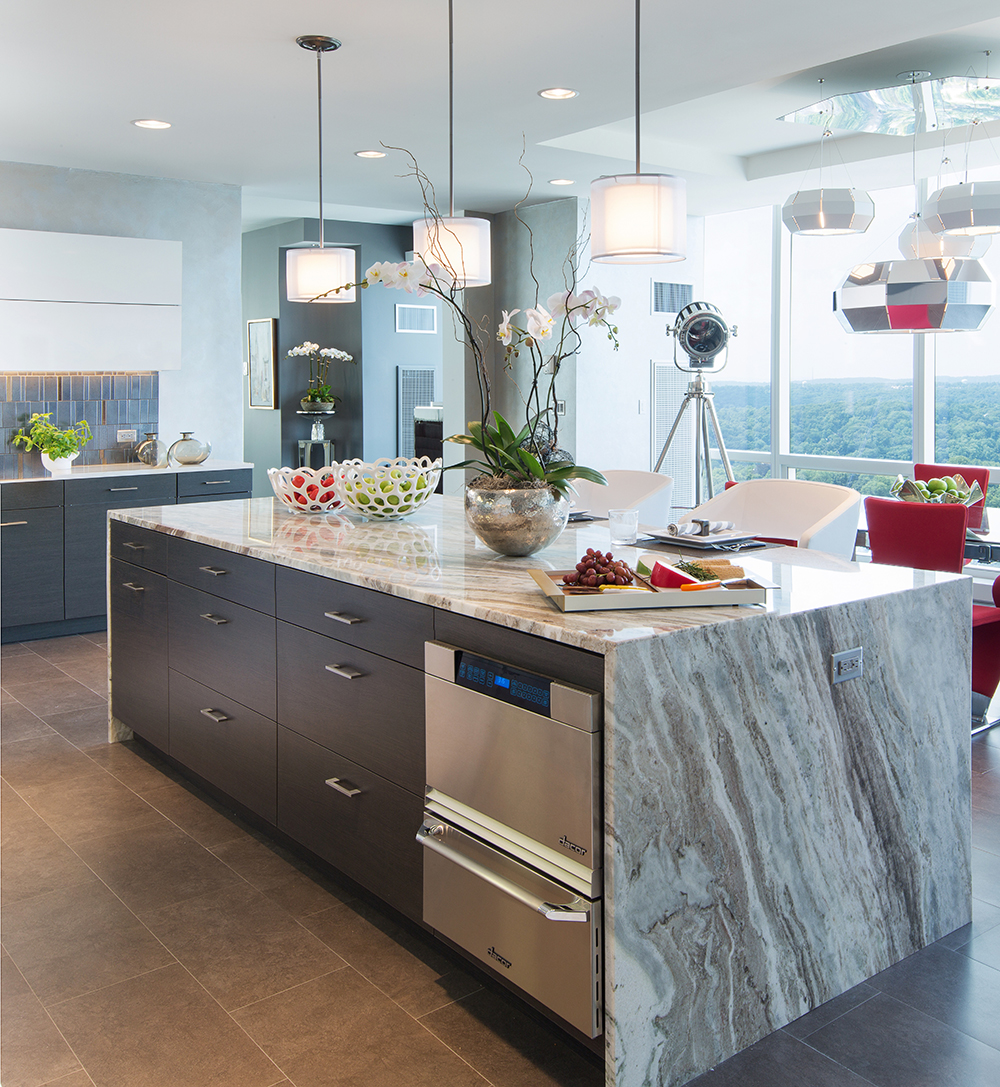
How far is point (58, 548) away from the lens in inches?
208

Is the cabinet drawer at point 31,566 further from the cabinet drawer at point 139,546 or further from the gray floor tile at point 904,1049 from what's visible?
the gray floor tile at point 904,1049

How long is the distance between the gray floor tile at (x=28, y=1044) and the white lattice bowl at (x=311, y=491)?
5.57ft

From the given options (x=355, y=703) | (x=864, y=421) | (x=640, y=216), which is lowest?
(x=355, y=703)

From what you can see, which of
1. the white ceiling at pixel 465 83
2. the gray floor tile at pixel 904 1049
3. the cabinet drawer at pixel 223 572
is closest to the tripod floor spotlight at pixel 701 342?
the white ceiling at pixel 465 83

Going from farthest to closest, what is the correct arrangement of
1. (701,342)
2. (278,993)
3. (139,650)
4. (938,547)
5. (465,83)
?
(701,342) → (465,83) → (938,547) → (139,650) → (278,993)

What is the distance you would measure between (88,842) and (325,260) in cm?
201

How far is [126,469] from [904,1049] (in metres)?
4.90

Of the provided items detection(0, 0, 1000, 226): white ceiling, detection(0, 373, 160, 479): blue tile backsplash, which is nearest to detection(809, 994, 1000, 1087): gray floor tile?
detection(0, 0, 1000, 226): white ceiling

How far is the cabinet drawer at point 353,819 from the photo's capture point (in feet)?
7.48

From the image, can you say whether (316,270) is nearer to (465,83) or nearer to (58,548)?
(465,83)

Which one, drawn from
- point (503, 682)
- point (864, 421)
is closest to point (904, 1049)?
point (503, 682)

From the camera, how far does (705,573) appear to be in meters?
2.12

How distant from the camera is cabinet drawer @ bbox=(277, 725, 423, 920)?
89.7 inches

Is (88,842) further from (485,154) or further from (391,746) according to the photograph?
(485,154)
